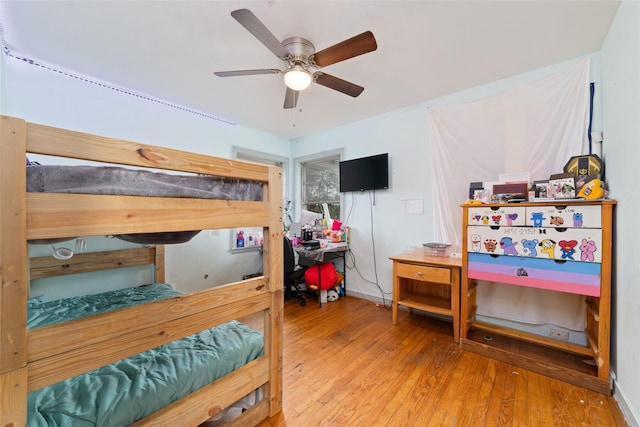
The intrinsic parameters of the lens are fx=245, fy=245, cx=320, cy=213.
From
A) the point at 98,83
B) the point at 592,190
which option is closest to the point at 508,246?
the point at 592,190

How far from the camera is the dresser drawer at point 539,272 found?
1.61m

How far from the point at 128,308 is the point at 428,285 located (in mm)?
2666

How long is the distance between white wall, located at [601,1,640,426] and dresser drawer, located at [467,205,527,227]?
1.57 feet

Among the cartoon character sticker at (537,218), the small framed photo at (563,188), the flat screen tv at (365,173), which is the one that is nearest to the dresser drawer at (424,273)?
the cartoon character sticker at (537,218)

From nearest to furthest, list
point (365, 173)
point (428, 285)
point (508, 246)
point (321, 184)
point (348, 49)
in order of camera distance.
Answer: point (348, 49), point (508, 246), point (428, 285), point (365, 173), point (321, 184)

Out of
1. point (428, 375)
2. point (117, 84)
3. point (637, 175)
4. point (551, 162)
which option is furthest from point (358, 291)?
point (117, 84)

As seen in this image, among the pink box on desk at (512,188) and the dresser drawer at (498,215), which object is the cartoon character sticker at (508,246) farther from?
the pink box on desk at (512,188)

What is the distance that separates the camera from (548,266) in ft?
5.69

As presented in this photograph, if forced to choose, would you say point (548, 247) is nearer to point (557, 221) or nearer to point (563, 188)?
point (557, 221)

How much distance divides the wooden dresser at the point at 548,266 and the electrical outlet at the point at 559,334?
0.04 meters

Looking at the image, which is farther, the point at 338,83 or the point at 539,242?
the point at 338,83

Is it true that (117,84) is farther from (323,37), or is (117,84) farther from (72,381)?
(72,381)

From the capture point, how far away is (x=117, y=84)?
245 centimetres

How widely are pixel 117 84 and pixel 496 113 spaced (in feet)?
12.1
